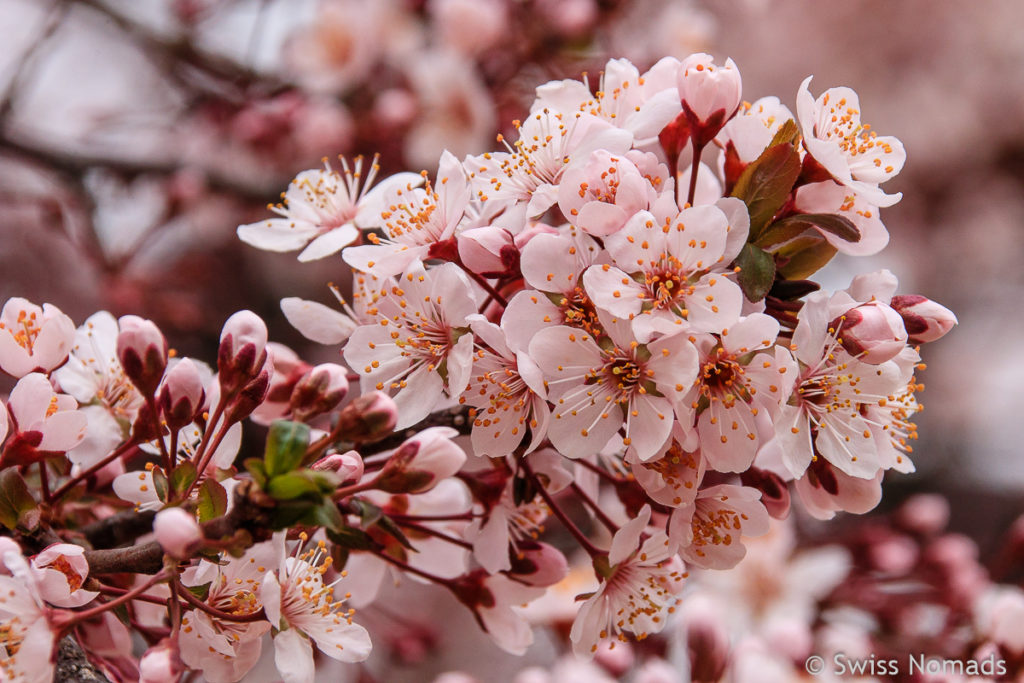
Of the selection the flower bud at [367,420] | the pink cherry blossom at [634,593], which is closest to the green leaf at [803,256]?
the pink cherry blossom at [634,593]

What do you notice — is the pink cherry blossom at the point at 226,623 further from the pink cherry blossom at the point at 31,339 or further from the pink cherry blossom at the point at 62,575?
the pink cherry blossom at the point at 31,339

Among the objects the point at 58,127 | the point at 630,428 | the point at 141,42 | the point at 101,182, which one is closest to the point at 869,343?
the point at 630,428

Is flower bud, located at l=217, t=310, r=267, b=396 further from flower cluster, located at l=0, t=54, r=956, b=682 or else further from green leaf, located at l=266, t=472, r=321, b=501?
green leaf, located at l=266, t=472, r=321, b=501

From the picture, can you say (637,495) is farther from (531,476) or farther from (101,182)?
(101,182)

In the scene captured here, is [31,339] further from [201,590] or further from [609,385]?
[609,385]

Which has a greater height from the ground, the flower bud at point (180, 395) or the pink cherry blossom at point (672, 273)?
the pink cherry blossom at point (672, 273)

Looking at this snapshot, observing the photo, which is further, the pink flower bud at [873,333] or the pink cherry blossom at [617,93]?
the pink cherry blossom at [617,93]

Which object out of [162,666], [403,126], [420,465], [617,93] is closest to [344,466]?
[420,465]
